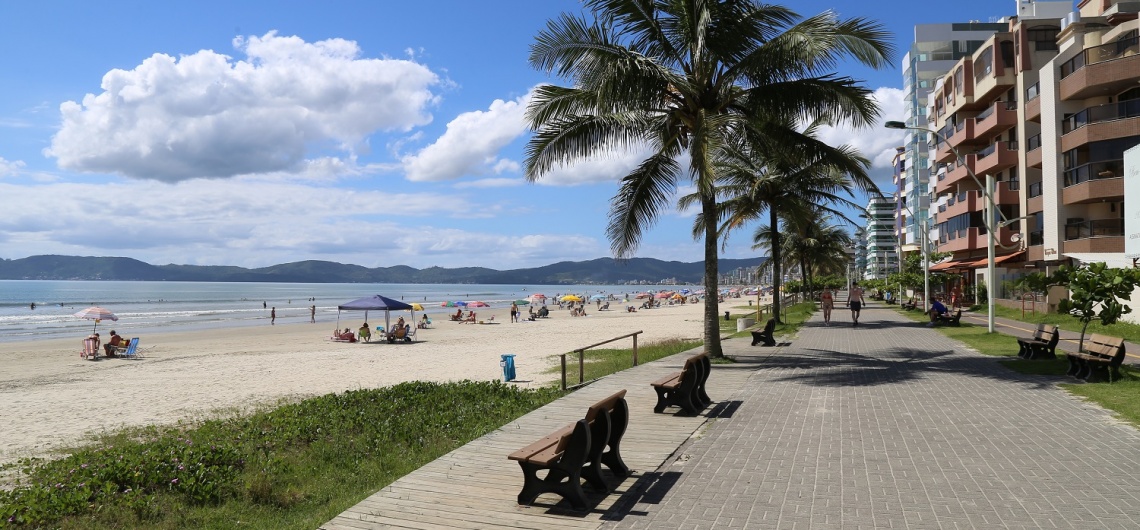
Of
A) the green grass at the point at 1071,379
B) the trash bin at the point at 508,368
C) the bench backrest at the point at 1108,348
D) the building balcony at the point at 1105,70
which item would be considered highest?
the building balcony at the point at 1105,70

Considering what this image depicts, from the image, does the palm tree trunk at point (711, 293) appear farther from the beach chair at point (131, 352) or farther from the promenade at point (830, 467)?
the beach chair at point (131, 352)

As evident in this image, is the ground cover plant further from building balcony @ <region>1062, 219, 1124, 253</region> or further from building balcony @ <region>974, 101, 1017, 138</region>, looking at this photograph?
building balcony @ <region>974, 101, 1017, 138</region>

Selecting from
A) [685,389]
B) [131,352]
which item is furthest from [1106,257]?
[131,352]

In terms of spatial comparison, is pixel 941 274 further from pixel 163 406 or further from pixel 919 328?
pixel 163 406

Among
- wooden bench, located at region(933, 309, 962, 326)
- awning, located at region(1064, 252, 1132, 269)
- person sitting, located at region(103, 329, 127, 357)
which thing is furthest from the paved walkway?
person sitting, located at region(103, 329, 127, 357)

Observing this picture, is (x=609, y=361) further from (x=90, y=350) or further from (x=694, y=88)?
(x=90, y=350)

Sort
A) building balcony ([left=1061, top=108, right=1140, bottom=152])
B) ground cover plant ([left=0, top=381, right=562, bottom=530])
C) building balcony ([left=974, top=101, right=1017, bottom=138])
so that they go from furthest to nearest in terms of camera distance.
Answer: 1. building balcony ([left=974, top=101, right=1017, bottom=138])
2. building balcony ([left=1061, top=108, right=1140, bottom=152])
3. ground cover plant ([left=0, top=381, right=562, bottom=530])

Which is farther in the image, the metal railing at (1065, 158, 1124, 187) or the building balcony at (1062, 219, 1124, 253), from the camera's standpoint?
the building balcony at (1062, 219, 1124, 253)

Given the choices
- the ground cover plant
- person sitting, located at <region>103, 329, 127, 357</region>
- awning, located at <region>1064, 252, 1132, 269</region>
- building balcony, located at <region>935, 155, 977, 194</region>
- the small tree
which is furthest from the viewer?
building balcony, located at <region>935, 155, 977, 194</region>

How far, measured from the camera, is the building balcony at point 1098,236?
104ft

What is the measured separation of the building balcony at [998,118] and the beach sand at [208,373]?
2227cm

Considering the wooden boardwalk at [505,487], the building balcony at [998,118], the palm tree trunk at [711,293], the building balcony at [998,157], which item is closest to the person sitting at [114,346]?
the palm tree trunk at [711,293]

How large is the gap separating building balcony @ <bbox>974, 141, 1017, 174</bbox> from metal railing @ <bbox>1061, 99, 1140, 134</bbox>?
7025 mm

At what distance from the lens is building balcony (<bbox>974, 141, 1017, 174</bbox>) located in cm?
4034
